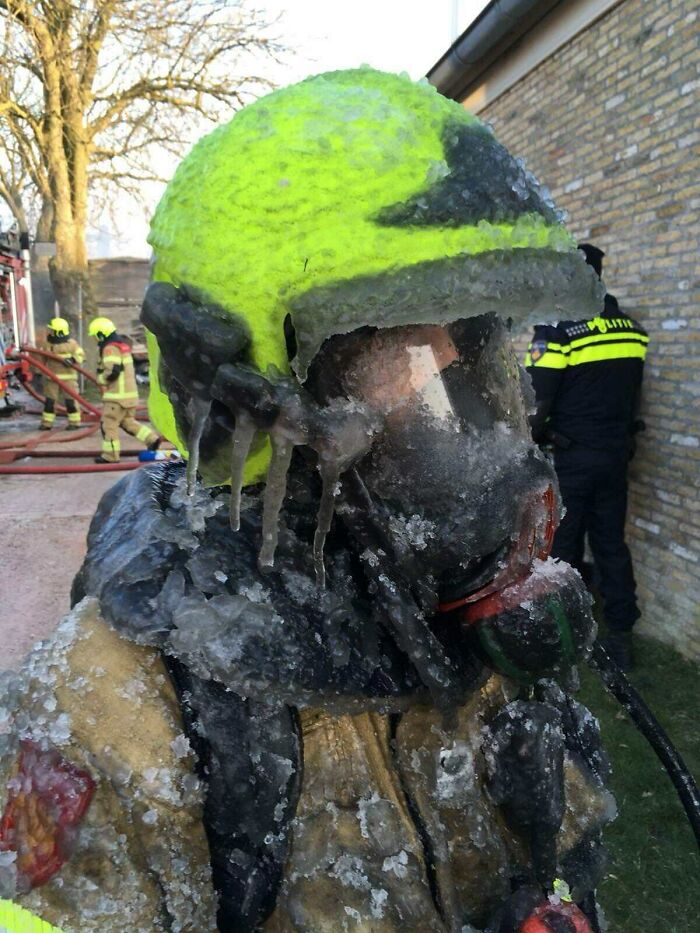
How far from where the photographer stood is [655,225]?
4.97 meters

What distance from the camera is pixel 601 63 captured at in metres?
5.39

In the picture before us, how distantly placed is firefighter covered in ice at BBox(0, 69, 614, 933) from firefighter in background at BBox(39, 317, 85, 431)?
10.9m

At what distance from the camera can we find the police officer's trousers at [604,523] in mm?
4949

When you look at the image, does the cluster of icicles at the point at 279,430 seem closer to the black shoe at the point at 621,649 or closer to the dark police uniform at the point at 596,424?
the dark police uniform at the point at 596,424

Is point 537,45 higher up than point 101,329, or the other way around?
point 537,45

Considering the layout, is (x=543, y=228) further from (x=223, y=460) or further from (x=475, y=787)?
(x=475, y=787)

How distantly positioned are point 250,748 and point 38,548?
5.29 m

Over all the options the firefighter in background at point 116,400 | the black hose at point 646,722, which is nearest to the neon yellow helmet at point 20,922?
the black hose at point 646,722

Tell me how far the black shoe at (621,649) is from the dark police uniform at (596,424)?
0.08 metres

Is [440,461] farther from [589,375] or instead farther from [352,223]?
[589,375]

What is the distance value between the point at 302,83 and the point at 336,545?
2.18 feet

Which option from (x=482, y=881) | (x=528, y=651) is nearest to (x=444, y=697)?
(x=528, y=651)

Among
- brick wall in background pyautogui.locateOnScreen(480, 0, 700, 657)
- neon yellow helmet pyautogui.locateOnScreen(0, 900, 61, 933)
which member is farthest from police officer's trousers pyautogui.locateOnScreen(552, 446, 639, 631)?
neon yellow helmet pyautogui.locateOnScreen(0, 900, 61, 933)

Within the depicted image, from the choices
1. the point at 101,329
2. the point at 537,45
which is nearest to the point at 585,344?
the point at 537,45
